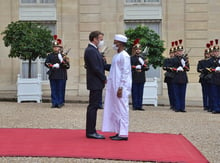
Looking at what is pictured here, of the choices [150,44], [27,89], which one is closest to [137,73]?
[150,44]

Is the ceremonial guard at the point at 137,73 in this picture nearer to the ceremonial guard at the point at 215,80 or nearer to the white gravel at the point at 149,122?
the white gravel at the point at 149,122

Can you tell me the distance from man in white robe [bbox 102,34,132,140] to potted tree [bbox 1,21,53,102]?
7611mm

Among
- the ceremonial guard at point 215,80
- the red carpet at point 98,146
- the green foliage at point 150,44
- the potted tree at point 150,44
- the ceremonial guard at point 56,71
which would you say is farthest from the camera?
the green foliage at point 150,44

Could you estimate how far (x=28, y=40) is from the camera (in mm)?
15086

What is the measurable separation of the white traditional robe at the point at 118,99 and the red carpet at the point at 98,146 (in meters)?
0.27

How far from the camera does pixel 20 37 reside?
15.3 m

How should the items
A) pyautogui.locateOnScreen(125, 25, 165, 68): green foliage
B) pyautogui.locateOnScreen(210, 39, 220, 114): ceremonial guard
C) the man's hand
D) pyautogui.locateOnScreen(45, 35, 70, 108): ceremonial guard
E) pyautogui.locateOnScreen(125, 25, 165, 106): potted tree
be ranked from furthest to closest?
pyautogui.locateOnScreen(125, 25, 165, 68): green foliage
pyautogui.locateOnScreen(125, 25, 165, 106): potted tree
pyautogui.locateOnScreen(45, 35, 70, 108): ceremonial guard
pyautogui.locateOnScreen(210, 39, 220, 114): ceremonial guard
the man's hand

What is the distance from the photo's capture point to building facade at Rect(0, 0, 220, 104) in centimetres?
1877

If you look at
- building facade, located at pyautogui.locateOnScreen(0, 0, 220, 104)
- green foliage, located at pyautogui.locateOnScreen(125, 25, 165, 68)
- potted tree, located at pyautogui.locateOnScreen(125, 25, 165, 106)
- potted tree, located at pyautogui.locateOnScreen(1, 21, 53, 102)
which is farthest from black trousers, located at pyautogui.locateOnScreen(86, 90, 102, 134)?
building facade, located at pyautogui.locateOnScreen(0, 0, 220, 104)

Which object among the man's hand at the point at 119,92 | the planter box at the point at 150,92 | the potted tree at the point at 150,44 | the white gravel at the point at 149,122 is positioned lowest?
the white gravel at the point at 149,122

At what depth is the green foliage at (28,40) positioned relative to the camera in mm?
15125

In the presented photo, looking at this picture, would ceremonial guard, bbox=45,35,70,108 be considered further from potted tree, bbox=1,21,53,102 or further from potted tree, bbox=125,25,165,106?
potted tree, bbox=125,25,165,106

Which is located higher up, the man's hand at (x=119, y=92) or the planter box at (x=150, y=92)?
the man's hand at (x=119, y=92)

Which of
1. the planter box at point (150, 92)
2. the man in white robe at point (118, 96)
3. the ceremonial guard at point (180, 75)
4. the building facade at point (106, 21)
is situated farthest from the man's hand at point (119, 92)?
the building facade at point (106, 21)
